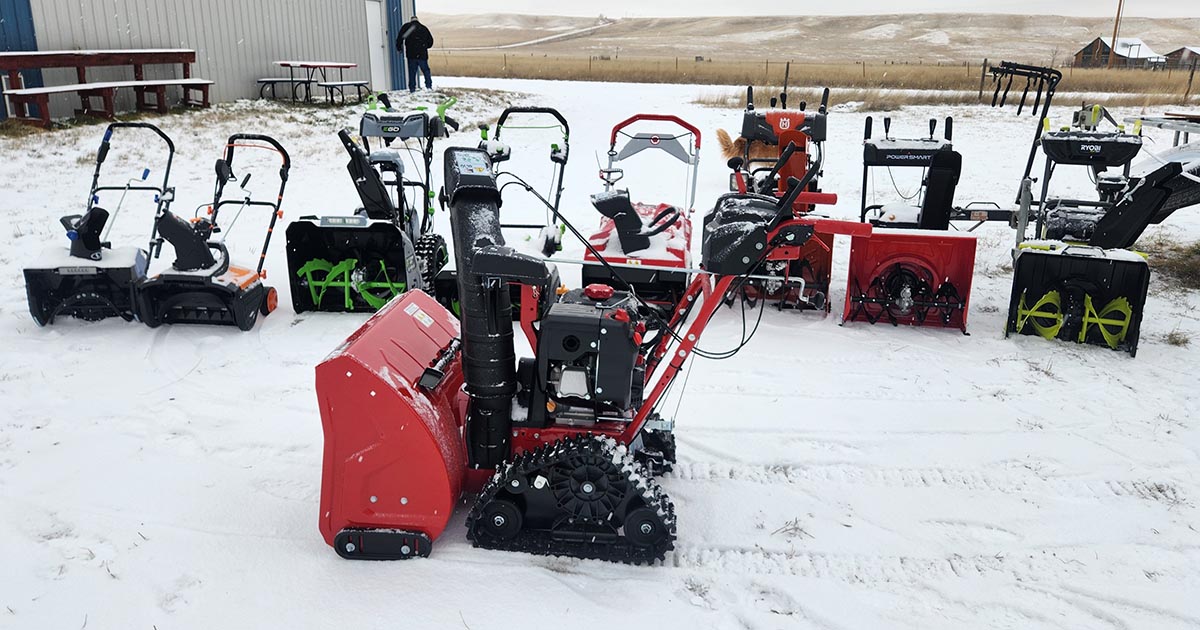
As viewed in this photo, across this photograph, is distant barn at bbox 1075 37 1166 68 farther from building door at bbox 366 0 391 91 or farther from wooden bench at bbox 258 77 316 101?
wooden bench at bbox 258 77 316 101

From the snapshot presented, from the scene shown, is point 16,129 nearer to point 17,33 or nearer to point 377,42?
point 17,33

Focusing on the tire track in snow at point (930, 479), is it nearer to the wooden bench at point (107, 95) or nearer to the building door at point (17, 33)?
the wooden bench at point (107, 95)

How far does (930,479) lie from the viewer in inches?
165

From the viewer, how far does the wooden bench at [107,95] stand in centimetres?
1237

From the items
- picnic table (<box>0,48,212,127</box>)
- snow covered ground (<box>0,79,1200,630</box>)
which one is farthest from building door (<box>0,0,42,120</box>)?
snow covered ground (<box>0,79,1200,630</box>)

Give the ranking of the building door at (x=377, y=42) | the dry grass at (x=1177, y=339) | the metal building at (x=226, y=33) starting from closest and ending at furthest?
the dry grass at (x=1177, y=339), the metal building at (x=226, y=33), the building door at (x=377, y=42)

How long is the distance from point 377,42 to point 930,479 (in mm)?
19900

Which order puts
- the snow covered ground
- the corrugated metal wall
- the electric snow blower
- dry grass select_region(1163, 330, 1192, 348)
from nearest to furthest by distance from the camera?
1. the snow covered ground
2. the electric snow blower
3. dry grass select_region(1163, 330, 1192, 348)
4. the corrugated metal wall

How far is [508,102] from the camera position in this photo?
Result: 20.1m

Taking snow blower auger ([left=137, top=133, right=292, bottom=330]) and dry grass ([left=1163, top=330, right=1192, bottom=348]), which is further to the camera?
dry grass ([left=1163, top=330, right=1192, bottom=348])

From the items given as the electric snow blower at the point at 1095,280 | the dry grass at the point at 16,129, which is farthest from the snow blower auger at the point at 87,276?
the dry grass at the point at 16,129

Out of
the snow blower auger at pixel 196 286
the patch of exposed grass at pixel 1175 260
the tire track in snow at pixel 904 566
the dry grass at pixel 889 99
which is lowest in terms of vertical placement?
the tire track in snow at pixel 904 566

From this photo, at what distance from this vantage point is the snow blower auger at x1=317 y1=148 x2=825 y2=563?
3217mm

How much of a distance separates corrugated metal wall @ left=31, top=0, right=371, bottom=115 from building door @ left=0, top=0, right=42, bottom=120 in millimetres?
167
